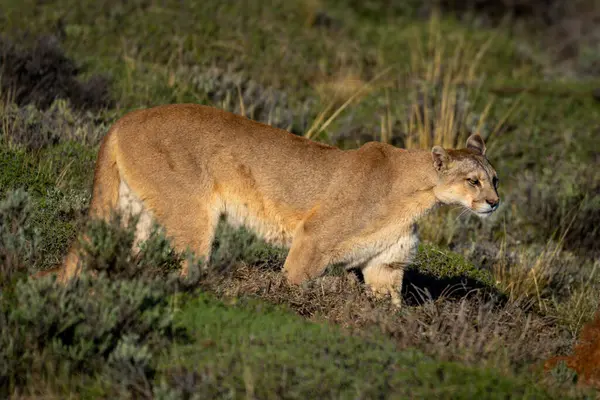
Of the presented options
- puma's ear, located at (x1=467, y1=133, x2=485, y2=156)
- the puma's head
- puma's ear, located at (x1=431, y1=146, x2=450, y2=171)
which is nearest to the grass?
the puma's head

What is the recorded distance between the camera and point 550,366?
6.20 m

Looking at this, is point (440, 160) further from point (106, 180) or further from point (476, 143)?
point (106, 180)

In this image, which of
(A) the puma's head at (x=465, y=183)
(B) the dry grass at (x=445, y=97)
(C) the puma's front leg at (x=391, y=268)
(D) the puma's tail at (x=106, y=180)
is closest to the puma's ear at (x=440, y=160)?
(A) the puma's head at (x=465, y=183)

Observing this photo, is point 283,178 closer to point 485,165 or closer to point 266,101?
point 485,165

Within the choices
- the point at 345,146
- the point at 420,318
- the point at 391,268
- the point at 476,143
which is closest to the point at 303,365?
the point at 420,318

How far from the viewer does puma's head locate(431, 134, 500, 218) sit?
7.34m

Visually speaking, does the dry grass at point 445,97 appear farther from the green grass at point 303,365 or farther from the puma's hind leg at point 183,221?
the green grass at point 303,365

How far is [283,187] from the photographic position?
7.22 m

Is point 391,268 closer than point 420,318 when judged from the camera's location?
No

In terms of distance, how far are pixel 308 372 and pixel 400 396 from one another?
21.3 inches

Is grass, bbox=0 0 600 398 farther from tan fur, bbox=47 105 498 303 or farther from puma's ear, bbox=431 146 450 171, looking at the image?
puma's ear, bbox=431 146 450 171

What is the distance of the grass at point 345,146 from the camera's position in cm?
536

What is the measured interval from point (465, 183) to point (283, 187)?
1488 mm

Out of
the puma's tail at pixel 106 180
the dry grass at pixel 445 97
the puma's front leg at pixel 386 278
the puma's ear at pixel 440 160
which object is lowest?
the puma's front leg at pixel 386 278
